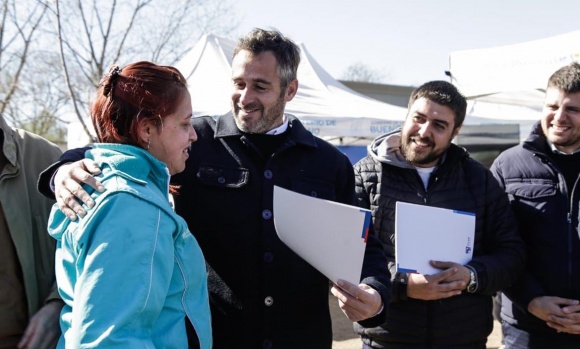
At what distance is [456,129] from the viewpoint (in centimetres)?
283

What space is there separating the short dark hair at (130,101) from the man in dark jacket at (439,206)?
131 centimetres

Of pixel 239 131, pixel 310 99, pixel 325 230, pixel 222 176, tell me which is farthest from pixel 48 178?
pixel 310 99

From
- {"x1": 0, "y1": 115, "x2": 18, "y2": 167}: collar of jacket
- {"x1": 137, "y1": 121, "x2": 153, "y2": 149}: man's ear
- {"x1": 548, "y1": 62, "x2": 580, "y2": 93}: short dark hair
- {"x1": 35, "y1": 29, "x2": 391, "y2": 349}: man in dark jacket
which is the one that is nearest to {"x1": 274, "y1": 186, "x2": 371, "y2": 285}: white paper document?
{"x1": 35, "y1": 29, "x2": 391, "y2": 349}: man in dark jacket

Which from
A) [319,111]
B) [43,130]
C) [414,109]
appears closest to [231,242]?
[414,109]

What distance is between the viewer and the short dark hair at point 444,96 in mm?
2738

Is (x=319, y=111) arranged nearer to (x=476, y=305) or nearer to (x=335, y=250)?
(x=476, y=305)

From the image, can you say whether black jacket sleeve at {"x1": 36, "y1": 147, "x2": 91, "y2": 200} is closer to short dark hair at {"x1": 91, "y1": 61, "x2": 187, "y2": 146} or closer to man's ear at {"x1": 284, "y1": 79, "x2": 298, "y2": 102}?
short dark hair at {"x1": 91, "y1": 61, "x2": 187, "y2": 146}

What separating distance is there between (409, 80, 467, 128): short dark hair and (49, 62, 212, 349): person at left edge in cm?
142

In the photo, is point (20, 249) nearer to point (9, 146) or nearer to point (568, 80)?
point (9, 146)

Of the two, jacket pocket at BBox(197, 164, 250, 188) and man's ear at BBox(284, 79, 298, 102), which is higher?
man's ear at BBox(284, 79, 298, 102)

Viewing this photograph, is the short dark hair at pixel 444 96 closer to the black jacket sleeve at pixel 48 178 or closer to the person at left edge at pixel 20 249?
the black jacket sleeve at pixel 48 178

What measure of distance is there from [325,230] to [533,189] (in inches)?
53.6

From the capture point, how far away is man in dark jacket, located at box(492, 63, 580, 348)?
2646 millimetres

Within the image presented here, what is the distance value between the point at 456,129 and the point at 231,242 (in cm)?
130
